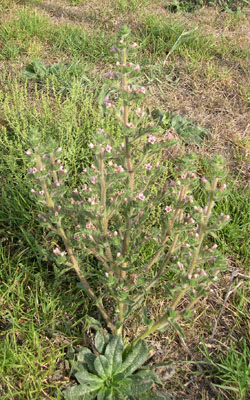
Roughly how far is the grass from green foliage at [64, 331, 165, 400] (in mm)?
132

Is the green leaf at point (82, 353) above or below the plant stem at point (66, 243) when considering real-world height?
below

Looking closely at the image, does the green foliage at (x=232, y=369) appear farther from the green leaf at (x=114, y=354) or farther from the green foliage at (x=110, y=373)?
the green leaf at (x=114, y=354)

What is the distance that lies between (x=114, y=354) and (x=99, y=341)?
12cm

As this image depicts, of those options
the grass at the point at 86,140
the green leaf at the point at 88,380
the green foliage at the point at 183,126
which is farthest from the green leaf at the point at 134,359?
the green foliage at the point at 183,126

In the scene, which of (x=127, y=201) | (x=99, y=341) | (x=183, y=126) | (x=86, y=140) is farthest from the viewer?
(x=183, y=126)

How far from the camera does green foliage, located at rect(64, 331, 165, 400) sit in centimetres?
209

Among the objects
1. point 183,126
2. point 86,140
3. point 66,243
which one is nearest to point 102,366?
point 66,243

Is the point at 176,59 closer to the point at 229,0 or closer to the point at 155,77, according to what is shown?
the point at 155,77

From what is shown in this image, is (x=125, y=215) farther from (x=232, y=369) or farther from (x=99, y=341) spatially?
(x=232, y=369)

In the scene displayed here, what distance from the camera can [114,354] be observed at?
220 centimetres

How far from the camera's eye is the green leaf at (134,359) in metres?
2.19

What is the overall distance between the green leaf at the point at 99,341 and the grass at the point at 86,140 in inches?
6.5

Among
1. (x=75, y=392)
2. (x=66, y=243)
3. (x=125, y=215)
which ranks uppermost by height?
(x=125, y=215)

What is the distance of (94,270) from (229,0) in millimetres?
4829
